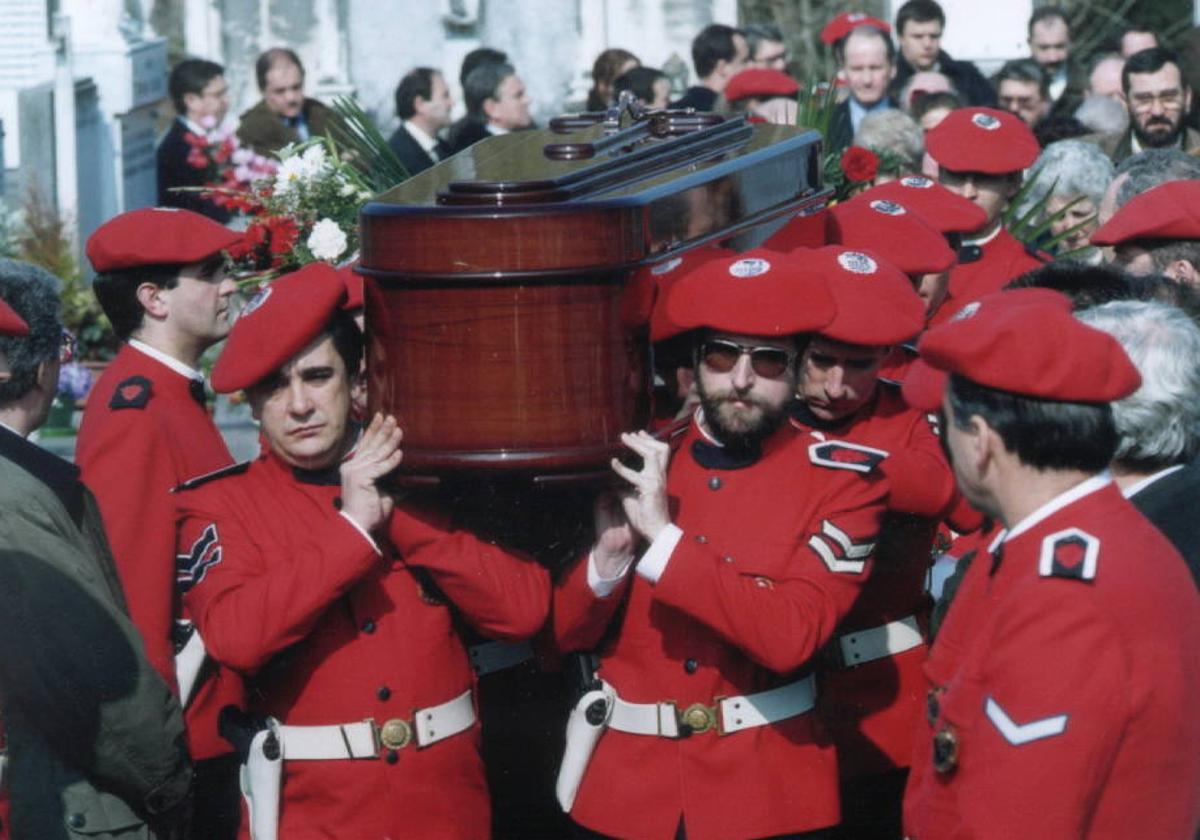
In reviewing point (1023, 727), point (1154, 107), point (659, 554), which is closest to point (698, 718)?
point (659, 554)

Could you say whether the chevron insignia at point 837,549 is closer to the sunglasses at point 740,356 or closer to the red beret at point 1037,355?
the sunglasses at point 740,356

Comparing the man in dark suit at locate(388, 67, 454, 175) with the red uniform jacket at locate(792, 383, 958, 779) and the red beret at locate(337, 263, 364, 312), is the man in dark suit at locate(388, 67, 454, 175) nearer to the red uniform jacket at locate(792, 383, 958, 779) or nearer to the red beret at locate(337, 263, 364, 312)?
the red uniform jacket at locate(792, 383, 958, 779)

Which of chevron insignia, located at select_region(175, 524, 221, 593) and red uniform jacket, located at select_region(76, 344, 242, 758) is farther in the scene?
red uniform jacket, located at select_region(76, 344, 242, 758)

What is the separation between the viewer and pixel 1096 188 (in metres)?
7.98

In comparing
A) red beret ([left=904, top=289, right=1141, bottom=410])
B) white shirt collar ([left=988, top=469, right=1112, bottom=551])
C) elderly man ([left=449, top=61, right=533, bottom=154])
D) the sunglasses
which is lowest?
white shirt collar ([left=988, top=469, right=1112, bottom=551])

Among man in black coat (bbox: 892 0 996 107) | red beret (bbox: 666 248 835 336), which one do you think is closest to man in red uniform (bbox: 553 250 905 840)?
red beret (bbox: 666 248 835 336)

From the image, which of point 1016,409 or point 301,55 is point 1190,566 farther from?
point 301,55

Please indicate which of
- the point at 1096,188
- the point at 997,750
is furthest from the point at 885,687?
the point at 1096,188

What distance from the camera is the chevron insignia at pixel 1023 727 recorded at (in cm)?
348

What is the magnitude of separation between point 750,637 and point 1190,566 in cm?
83

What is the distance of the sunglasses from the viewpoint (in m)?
4.52

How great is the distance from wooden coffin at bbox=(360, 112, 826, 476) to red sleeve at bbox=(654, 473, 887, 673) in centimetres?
30

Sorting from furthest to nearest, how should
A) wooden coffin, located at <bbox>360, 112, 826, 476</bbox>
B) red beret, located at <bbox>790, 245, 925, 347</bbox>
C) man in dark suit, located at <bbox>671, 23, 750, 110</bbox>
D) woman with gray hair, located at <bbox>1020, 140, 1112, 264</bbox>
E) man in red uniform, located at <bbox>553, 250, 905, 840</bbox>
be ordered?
man in dark suit, located at <bbox>671, 23, 750, 110</bbox>
woman with gray hair, located at <bbox>1020, 140, 1112, 264</bbox>
red beret, located at <bbox>790, 245, 925, 347</bbox>
man in red uniform, located at <bbox>553, 250, 905, 840</bbox>
wooden coffin, located at <bbox>360, 112, 826, 476</bbox>

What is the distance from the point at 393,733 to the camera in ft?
15.2
